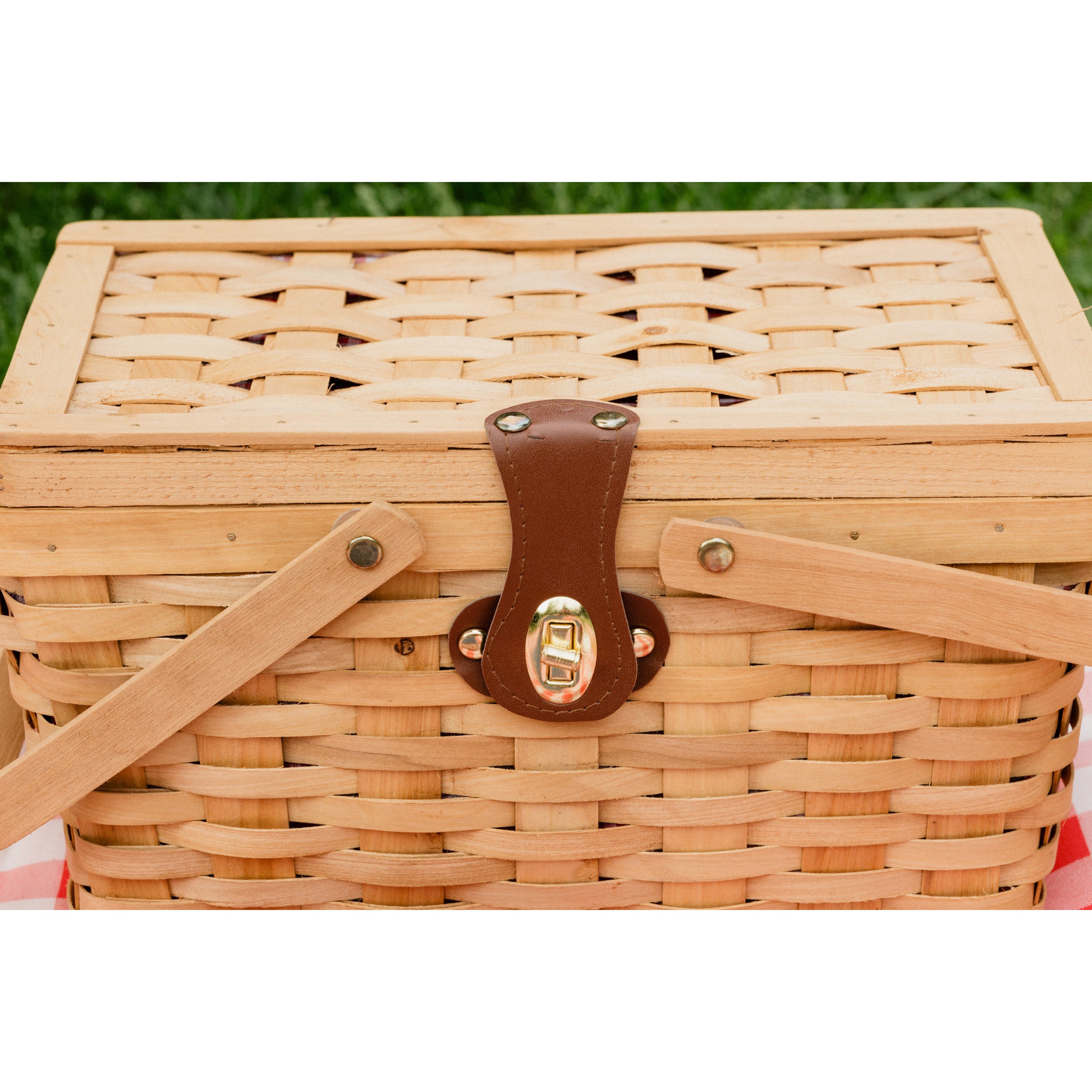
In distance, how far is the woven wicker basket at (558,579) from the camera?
0.97 metres

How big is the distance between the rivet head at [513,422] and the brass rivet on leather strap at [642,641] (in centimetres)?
17

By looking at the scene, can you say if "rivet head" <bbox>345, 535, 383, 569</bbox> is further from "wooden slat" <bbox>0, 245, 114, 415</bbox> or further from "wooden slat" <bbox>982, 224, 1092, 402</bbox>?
"wooden slat" <bbox>982, 224, 1092, 402</bbox>

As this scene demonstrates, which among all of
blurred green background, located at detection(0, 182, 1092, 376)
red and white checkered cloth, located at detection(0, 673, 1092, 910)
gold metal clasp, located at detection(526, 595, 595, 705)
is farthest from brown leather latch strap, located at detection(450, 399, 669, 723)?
blurred green background, located at detection(0, 182, 1092, 376)

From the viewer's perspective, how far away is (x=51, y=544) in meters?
0.98

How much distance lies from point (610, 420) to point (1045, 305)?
0.41m

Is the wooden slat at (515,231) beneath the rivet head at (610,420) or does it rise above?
above

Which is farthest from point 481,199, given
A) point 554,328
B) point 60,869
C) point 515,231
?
point 60,869

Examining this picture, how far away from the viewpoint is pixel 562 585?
98 centimetres

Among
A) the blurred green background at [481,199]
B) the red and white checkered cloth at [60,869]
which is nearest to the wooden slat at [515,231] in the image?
the red and white checkered cloth at [60,869]

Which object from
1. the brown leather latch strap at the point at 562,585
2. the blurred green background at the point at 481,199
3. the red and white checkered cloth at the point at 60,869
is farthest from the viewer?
the blurred green background at the point at 481,199

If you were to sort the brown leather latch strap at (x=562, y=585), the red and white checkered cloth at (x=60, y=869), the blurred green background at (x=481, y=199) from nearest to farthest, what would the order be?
the brown leather latch strap at (x=562, y=585)
the red and white checkered cloth at (x=60, y=869)
the blurred green background at (x=481, y=199)

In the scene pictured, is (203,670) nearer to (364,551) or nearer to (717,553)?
(364,551)

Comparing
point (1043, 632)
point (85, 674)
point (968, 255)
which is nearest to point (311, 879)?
point (85, 674)

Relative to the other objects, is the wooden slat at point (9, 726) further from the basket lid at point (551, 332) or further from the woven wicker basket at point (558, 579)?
the basket lid at point (551, 332)
